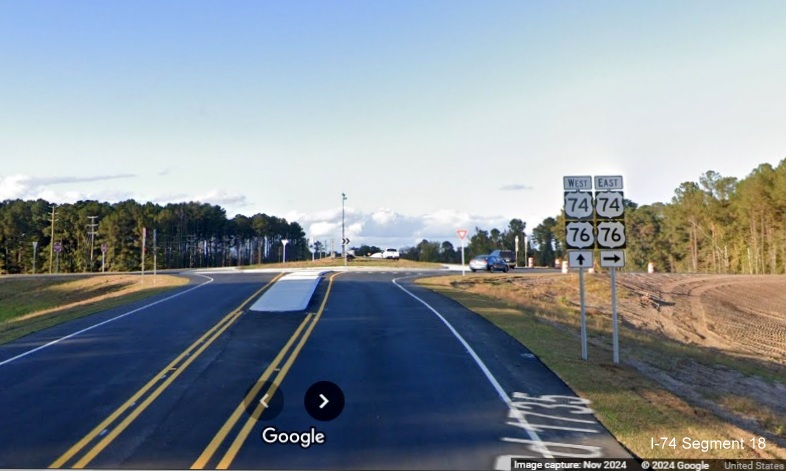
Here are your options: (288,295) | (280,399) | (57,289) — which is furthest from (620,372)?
(57,289)

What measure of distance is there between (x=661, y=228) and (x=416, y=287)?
86.3m

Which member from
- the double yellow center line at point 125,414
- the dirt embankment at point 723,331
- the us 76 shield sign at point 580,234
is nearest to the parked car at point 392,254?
the dirt embankment at point 723,331

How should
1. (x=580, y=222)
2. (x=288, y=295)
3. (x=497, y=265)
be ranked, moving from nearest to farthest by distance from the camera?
(x=580, y=222)
(x=288, y=295)
(x=497, y=265)

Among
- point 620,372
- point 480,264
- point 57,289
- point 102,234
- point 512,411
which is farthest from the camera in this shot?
point 102,234

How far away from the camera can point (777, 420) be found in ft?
40.2

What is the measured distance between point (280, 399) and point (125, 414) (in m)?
2.40

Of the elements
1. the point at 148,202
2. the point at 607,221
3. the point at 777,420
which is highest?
the point at 148,202

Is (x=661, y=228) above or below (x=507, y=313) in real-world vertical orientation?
above

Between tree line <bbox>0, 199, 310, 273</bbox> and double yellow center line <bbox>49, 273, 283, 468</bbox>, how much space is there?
90.6 m

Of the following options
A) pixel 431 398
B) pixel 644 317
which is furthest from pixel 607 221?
pixel 644 317

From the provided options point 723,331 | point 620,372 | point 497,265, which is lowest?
point 723,331

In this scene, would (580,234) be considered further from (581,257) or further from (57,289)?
Result: (57,289)

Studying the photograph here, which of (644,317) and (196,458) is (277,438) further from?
(644,317)

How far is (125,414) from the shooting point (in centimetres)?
1023
